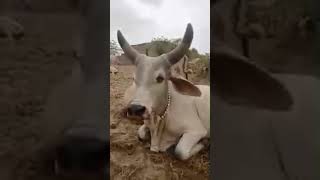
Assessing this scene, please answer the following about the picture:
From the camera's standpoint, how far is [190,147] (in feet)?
8.27

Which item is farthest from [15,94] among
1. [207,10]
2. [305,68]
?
[305,68]

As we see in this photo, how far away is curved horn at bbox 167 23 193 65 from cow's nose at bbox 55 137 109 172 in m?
0.53

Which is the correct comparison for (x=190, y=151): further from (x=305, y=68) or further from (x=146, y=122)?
(x=305, y=68)

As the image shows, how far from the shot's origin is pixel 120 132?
2.52 metres

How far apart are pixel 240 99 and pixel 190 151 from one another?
1.14 ft

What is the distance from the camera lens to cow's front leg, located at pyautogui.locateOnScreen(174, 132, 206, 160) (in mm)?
2514

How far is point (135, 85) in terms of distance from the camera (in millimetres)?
2521

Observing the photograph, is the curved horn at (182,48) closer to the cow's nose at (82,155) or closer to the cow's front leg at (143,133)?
the cow's front leg at (143,133)

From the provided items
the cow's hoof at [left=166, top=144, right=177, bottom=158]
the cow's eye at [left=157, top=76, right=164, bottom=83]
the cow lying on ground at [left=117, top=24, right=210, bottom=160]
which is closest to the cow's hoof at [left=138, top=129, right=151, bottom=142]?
the cow lying on ground at [left=117, top=24, right=210, bottom=160]

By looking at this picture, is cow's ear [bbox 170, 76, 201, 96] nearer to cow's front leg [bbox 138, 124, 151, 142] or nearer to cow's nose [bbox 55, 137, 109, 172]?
cow's front leg [bbox 138, 124, 151, 142]

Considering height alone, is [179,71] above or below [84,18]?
below

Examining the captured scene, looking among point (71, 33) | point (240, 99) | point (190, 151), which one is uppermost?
point (71, 33)

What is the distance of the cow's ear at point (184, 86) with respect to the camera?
2553 millimetres

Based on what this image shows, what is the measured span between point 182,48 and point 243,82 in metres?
0.34
